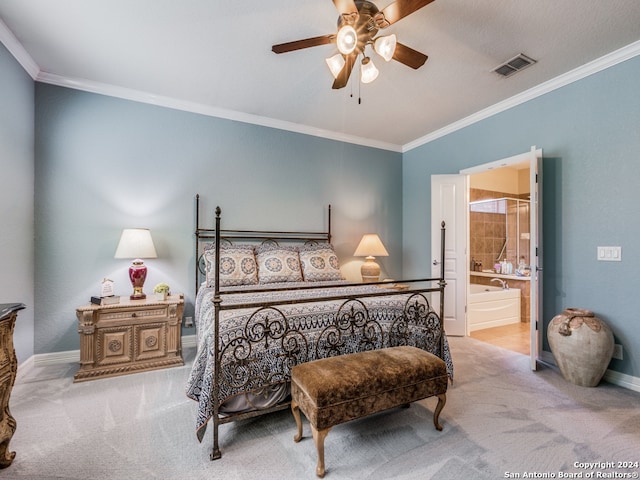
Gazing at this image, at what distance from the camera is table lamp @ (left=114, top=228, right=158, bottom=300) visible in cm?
288

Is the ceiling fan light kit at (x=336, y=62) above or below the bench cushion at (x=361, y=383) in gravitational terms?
above

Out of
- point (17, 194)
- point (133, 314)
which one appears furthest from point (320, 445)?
point (17, 194)

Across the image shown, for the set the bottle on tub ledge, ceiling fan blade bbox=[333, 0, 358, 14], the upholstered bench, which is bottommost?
the upholstered bench

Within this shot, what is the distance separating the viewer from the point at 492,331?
13.6ft

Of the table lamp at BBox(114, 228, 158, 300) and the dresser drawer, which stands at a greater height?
the table lamp at BBox(114, 228, 158, 300)

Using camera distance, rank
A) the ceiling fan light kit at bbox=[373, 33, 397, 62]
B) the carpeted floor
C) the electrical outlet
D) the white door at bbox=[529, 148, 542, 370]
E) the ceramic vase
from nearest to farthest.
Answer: the carpeted floor → the ceiling fan light kit at bbox=[373, 33, 397, 62] → the ceramic vase → the electrical outlet → the white door at bbox=[529, 148, 542, 370]

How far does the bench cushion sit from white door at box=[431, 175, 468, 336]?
231cm

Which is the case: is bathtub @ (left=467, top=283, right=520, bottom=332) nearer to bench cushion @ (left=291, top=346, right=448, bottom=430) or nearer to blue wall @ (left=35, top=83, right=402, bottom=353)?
blue wall @ (left=35, top=83, right=402, bottom=353)

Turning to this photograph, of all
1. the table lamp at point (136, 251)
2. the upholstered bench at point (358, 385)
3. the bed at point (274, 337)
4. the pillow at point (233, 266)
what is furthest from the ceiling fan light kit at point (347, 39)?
the table lamp at point (136, 251)

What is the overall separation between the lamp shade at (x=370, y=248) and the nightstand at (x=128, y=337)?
2.32 m

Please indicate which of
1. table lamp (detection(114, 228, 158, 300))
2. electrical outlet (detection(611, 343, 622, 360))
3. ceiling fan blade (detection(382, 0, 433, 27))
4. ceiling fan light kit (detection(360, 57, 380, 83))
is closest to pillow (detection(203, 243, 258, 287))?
table lamp (detection(114, 228, 158, 300))

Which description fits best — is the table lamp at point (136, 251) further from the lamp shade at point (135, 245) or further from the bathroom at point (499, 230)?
the bathroom at point (499, 230)

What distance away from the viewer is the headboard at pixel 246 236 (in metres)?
3.50

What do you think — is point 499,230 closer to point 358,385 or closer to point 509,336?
point 509,336
